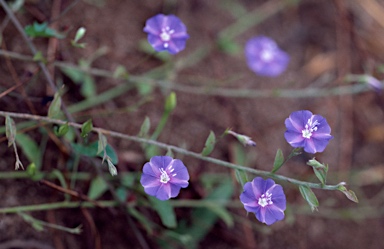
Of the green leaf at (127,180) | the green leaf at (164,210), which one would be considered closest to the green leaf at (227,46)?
the green leaf at (127,180)

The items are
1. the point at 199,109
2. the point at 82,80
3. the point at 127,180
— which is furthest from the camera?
the point at 199,109

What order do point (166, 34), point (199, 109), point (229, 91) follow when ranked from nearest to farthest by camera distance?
1. point (166, 34)
2. point (229, 91)
3. point (199, 109)

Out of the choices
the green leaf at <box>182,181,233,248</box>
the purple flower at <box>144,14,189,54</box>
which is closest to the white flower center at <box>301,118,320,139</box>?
the purple flower at <box>144,14,189,54</box>

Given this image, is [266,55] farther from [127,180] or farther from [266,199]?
[266,199]

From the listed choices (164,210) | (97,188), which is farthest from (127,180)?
(164,210)

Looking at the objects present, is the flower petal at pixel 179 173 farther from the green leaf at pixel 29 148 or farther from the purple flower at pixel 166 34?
the green leaf at pixel 29 148

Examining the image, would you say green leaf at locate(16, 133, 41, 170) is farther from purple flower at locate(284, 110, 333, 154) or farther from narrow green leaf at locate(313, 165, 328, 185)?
narrow green leaf at locate(313, 165, 328, 185)
